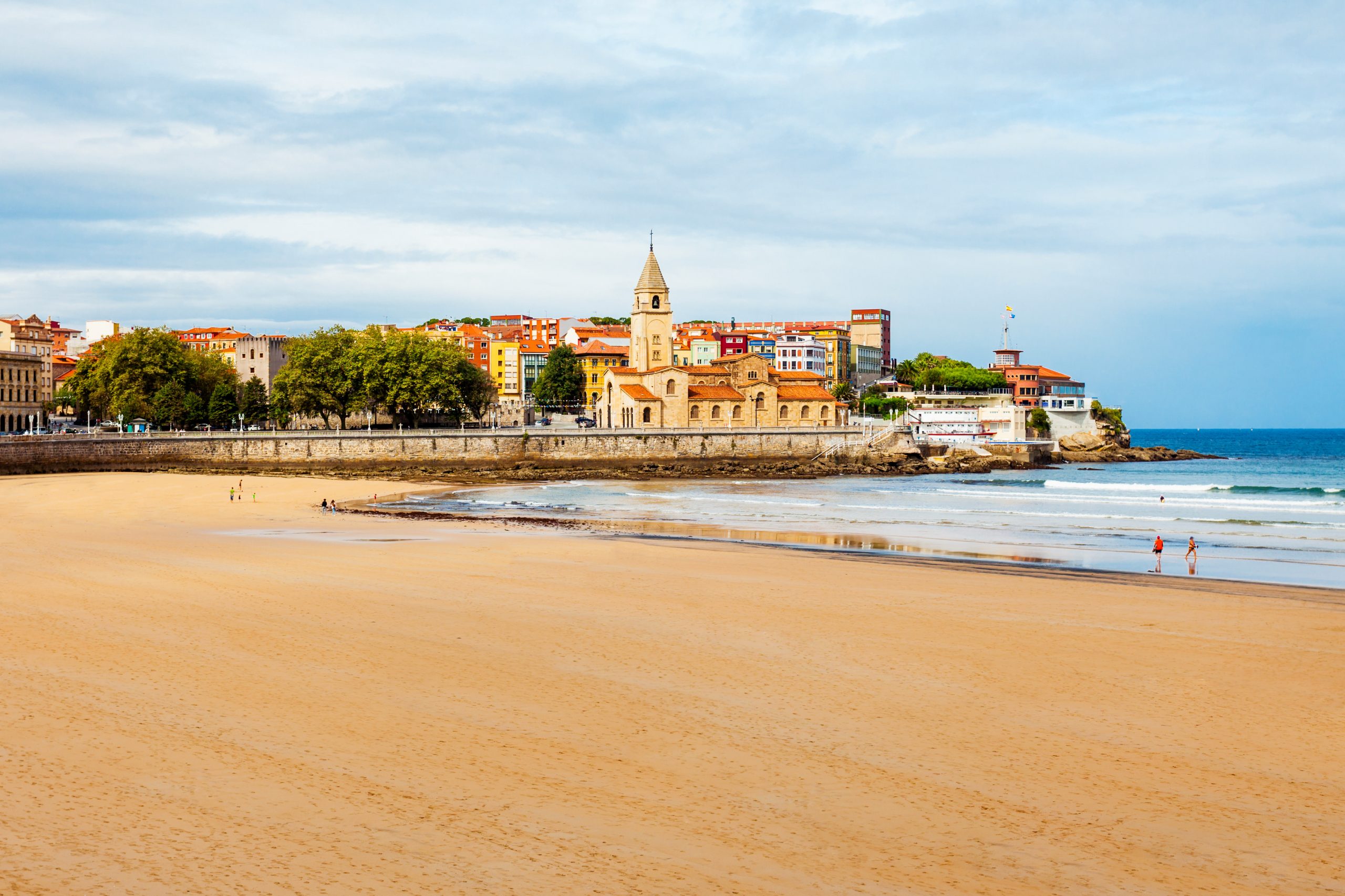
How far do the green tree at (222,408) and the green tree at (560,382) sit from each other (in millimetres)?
32904

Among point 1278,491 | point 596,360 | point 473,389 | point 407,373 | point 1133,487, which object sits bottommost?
point 1278,491

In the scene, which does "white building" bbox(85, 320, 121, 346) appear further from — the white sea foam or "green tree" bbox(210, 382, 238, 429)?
the white sea foam

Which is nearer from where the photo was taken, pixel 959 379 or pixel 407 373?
pixel 407 373

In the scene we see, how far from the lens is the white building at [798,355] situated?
140 metres

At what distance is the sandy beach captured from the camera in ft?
27.9

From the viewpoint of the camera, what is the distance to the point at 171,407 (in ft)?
270

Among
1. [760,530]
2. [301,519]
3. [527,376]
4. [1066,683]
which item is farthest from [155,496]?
[527,376]

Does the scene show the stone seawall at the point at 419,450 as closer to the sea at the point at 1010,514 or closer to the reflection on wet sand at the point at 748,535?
the sea at the point at 1010,514

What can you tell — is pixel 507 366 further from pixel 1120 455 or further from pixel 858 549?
pixel 858 549

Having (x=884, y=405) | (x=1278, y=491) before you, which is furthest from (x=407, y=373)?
(x=1278, y=491)

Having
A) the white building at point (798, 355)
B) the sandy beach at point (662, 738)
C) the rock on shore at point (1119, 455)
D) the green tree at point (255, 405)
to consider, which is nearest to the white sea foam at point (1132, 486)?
the rock on shore at point (1119, 455)

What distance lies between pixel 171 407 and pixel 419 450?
2273 cm

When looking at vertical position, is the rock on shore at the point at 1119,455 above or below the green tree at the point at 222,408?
below

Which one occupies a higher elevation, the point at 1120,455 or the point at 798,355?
the point at 798,355
